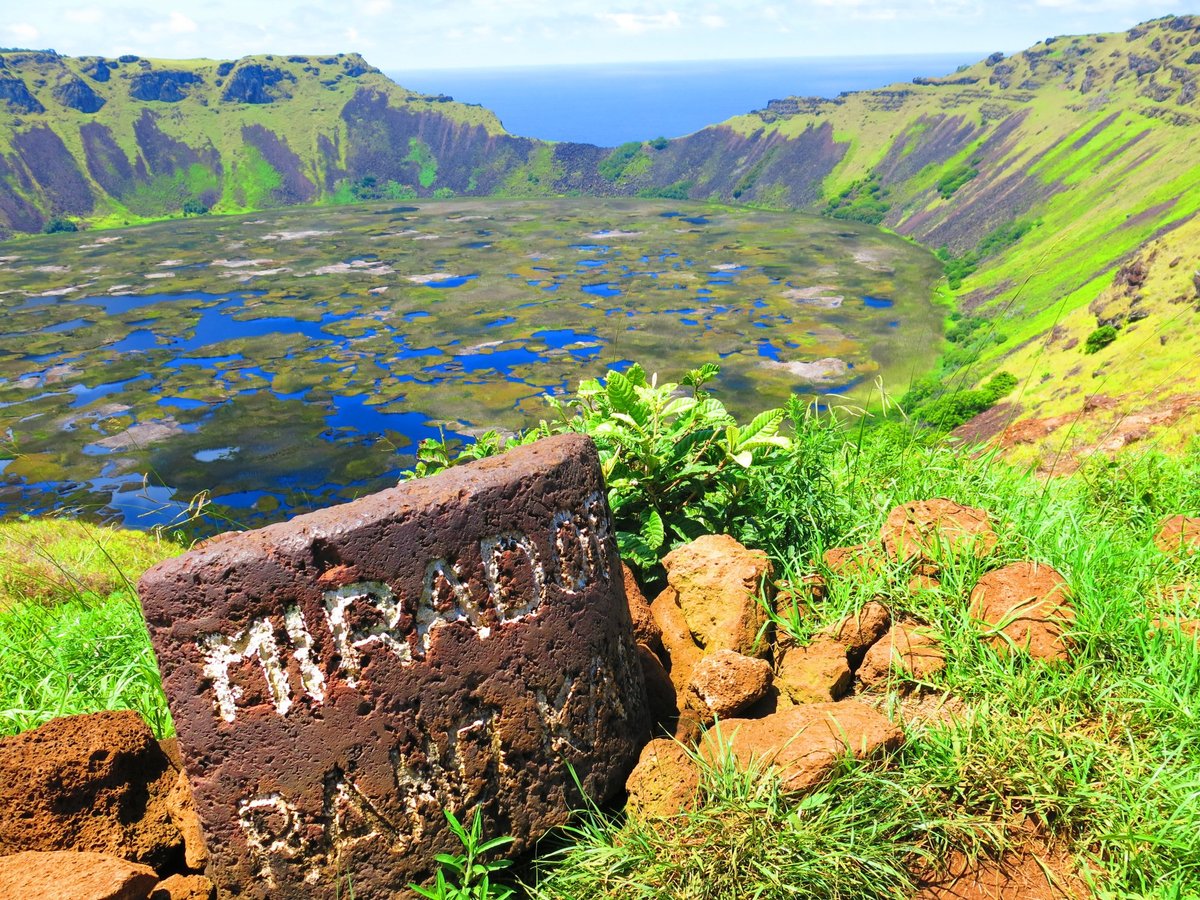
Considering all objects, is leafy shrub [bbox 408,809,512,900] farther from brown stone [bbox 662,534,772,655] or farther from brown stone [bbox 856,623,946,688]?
brown stone [bbox 856,623,946,688]

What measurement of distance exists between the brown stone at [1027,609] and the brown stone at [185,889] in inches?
162

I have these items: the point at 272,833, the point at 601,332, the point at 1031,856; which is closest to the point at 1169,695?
the point at 1031,856

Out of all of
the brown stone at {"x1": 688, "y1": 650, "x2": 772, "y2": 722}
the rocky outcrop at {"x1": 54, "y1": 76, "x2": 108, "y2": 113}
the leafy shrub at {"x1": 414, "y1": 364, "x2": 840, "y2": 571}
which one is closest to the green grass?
the leafy shrub at {"x1": 414, "y1": 364, "x2": 840, "y2": 571}

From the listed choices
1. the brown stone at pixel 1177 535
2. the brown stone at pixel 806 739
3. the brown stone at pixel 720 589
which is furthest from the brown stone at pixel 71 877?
the brown stone at pixel 1177 535

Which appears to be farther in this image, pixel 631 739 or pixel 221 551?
pixel 631 739

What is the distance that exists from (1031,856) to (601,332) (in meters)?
83.1

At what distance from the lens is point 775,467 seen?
6.04 m

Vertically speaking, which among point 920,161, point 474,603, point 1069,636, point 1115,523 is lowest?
point 920,161

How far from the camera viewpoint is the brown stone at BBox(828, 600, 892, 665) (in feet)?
16.0

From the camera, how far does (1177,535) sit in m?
6.05

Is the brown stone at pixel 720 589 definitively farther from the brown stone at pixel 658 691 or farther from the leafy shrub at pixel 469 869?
the leafy shrub at pixel 469 869

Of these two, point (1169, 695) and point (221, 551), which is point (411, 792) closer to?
point (221, 551)

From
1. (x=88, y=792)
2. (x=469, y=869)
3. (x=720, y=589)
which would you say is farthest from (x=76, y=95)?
(x=469, y=869)

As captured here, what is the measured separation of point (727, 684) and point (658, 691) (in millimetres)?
537
